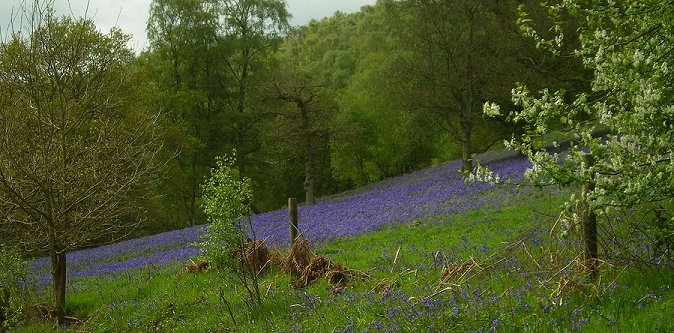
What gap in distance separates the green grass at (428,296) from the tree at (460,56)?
13572 millimetres

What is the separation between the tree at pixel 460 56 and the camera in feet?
97.7

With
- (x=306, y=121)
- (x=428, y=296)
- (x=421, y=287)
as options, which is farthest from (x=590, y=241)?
(x=306, y=121)

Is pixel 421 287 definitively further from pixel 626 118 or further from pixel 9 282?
pixel 9 282

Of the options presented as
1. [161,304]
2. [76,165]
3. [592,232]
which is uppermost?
[76,165]

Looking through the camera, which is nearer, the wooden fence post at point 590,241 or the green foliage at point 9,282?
the wooden fence post at point 590,241

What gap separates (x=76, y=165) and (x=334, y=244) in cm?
790

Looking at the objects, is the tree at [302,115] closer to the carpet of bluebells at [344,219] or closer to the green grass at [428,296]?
the carpet of bluebells at [344,219]

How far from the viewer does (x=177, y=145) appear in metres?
38.8

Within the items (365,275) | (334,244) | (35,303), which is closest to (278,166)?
(334,244)

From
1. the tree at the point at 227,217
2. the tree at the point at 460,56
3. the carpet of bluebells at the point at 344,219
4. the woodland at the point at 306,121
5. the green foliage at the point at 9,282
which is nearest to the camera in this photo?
the woodland at the point at 306,121

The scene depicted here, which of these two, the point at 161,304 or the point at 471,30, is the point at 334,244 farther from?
the point at 471,30

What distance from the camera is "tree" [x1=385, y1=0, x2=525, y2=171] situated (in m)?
29.8

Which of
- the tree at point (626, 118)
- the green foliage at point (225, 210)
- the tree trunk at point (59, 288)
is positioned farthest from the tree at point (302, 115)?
the tree at point (626, 118)

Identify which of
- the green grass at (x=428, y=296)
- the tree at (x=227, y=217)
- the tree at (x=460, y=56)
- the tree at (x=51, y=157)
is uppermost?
the tree at (x=460, y=56)
